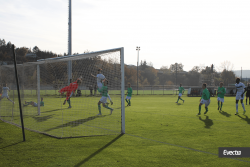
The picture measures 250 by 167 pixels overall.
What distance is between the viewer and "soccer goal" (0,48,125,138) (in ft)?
23.2

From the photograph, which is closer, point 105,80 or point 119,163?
point 119,163

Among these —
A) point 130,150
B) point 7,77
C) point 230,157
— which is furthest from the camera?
point 7,77

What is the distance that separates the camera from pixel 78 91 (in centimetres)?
961

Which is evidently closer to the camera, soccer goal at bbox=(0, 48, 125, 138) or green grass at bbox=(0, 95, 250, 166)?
green grass at bbox=(0, 95, 250, 166)

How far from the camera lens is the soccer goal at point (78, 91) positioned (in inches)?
279

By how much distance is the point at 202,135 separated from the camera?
254 inches

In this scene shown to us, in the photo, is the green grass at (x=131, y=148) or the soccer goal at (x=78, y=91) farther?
the soccer goal at (x=78, y=91)

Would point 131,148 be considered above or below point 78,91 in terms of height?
below

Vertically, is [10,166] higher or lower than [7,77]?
lower

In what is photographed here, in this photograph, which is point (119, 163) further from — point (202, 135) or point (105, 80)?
point (105, 80)

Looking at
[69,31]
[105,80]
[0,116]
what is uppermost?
[69,31]

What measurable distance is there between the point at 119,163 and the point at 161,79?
7325 centimetres

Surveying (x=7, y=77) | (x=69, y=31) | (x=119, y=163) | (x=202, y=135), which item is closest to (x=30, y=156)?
(x=119, y=163)

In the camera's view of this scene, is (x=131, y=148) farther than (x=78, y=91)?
No
